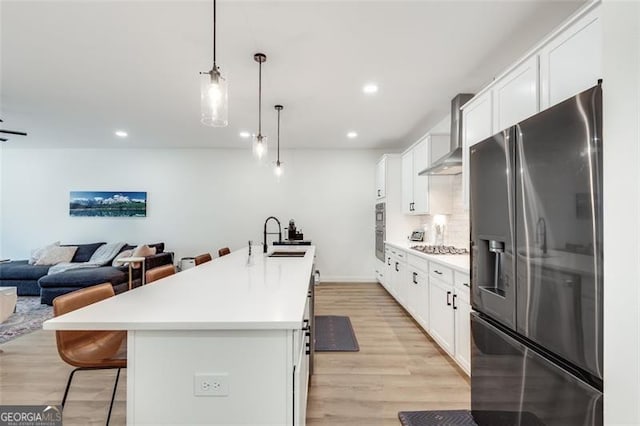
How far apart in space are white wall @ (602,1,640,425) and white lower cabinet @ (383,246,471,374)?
1.48 metres

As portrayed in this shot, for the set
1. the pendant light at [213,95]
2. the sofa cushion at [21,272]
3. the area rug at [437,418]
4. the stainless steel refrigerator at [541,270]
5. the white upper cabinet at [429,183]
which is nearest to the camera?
the stainless steel refrigerator at [541,270]

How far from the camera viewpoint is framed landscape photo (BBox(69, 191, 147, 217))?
621 centimetres

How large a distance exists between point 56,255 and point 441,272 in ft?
21.2

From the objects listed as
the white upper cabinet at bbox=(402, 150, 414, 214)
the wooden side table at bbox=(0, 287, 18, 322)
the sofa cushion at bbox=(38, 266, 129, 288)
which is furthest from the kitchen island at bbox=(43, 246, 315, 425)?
the sofa cushion at bbox=(38, 266, 129, 288)

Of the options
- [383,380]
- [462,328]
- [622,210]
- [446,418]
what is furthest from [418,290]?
[622,210]

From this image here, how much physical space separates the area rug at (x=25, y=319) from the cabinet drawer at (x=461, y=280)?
176 inches

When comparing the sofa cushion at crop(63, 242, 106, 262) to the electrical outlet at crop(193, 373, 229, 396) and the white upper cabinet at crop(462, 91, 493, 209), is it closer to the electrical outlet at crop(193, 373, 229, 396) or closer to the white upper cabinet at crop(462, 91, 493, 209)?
the electrical outlet at crop(193, 373, 229, 396)

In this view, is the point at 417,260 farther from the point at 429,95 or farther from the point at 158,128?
the point at 158,128

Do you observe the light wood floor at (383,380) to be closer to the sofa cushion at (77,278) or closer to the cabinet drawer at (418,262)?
the cabinet drawer at (418,262)

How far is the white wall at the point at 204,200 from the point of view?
6.23m

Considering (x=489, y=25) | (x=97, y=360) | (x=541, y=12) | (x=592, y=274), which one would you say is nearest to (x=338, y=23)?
(x=489, y=25)

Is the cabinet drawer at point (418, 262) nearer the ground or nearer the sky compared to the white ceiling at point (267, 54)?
nearer the ground

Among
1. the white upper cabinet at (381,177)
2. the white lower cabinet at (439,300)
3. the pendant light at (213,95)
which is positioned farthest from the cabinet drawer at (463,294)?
the white upper cabinet at (381,177)

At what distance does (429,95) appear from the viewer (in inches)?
138
